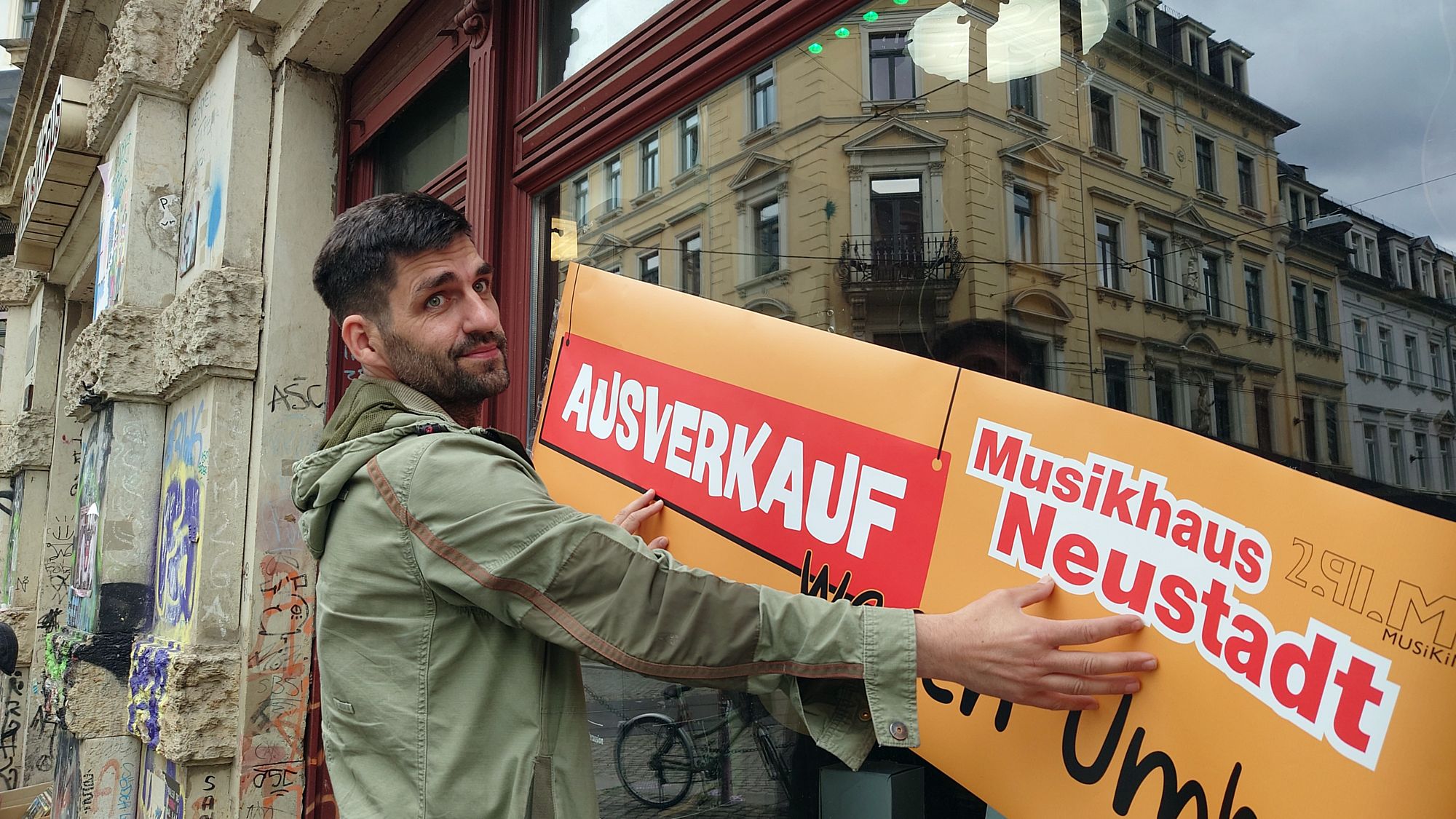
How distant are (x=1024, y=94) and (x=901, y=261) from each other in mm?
356

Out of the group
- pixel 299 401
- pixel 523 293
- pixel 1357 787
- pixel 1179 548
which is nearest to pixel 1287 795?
pixel 1357 787

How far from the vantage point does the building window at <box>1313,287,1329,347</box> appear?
1222mm

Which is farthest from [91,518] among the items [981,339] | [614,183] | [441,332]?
[981,339]

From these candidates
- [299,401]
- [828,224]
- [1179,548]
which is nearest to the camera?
[1179,548]

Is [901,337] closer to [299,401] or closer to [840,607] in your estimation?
[840,607]

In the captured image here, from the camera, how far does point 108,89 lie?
487 centimetres

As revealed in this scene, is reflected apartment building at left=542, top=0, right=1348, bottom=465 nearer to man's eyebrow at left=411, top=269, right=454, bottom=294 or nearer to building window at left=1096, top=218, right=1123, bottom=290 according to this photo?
building window at left=1096, top=218, right=1123, bottom=290

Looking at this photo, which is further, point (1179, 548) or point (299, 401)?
point (299, 401)

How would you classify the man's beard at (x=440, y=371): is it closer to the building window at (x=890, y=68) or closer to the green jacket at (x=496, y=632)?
the green jacket at (x=496, y=632)

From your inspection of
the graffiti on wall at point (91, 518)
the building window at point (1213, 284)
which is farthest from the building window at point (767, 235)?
the graffiti on wall at point (91, 518)

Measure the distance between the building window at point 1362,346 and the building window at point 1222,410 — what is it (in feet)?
0.53

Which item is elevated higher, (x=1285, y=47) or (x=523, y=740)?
(x=1285, y=47)

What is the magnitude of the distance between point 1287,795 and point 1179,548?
0.30 meters

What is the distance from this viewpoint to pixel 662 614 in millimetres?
1244
